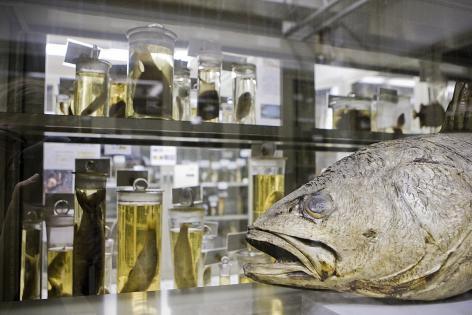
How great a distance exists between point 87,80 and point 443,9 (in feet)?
3.99

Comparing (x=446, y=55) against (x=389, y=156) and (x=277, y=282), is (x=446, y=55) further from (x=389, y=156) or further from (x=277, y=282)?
(x=277, y=282)

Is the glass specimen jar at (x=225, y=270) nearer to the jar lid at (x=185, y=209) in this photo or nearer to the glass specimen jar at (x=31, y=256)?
the jar lid at (x=185, y=209)

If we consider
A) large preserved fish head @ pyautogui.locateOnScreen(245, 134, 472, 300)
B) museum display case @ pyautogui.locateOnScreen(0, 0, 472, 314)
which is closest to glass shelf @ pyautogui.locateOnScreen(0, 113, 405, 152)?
museum display case @ pyautogui.locateOnScreen(0, 0, 472, 314)

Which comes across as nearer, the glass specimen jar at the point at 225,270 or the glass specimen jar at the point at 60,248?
the glass specimen jar at the point at 60,248

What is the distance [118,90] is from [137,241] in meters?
0.45

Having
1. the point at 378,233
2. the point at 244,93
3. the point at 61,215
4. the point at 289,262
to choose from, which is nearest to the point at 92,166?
the point at 61,215

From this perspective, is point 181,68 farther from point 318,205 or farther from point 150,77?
point 318,205

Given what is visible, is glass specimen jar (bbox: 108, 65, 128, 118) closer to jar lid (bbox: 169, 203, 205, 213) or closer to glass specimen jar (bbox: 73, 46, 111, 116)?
glass specimen jar (bbox: 73, 46, 111, 116)

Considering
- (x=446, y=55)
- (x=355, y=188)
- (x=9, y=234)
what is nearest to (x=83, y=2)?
(x=9, y=234)

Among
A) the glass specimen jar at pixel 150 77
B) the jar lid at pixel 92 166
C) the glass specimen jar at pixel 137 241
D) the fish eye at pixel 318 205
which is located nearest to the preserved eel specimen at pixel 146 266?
the glass specimen jar at pixel 137 241

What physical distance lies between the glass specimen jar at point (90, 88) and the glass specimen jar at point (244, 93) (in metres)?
0.42

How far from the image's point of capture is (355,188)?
0.76 meters

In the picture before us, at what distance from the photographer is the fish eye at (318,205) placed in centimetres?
73

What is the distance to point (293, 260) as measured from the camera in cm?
74
